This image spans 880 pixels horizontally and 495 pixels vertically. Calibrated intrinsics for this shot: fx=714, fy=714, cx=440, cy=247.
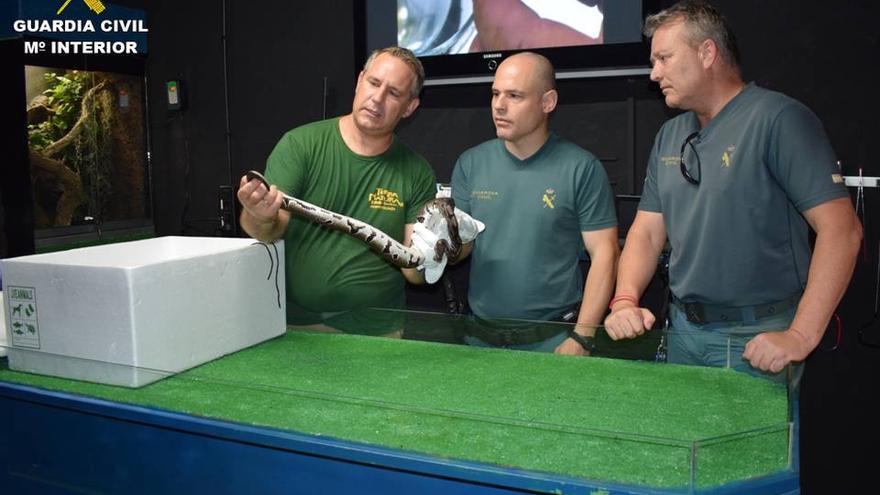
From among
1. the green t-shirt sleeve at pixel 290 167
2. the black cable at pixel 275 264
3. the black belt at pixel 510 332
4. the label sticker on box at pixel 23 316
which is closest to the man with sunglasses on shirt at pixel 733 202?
the black belt at pixel 510 332

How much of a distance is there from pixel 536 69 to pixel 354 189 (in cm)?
78

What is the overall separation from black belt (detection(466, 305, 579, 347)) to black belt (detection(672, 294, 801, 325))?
1.57 feet

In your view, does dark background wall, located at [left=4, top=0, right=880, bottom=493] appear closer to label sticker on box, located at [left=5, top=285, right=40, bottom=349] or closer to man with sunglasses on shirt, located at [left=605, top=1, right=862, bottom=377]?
man with sunglasses on shirt, located at [left=605, top=1, right=862, bottom=377]

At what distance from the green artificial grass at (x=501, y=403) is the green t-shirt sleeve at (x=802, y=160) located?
1.92 feet

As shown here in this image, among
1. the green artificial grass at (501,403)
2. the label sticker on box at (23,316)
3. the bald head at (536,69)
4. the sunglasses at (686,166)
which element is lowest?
the green artificial grass at (501,403)

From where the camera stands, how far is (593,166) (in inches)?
100

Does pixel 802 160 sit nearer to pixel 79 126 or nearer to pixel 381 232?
pixel 381 232

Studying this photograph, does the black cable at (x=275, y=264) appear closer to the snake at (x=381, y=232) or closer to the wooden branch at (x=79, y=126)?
the snake at (x=381, y=232)

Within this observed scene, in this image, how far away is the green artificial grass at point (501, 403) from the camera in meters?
1.07

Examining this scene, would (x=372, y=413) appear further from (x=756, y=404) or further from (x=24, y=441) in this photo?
(x=24, y=441)

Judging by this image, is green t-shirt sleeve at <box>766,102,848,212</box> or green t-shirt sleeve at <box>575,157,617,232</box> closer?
green t-shirt sleeve at <box>766,102,848,212</box>

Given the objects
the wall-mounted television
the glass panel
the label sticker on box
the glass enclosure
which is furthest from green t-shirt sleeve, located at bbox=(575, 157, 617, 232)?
the glass enclosure

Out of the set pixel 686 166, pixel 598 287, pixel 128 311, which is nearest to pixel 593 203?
pixel 598 287

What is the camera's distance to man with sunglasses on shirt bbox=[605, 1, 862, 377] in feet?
6.08
